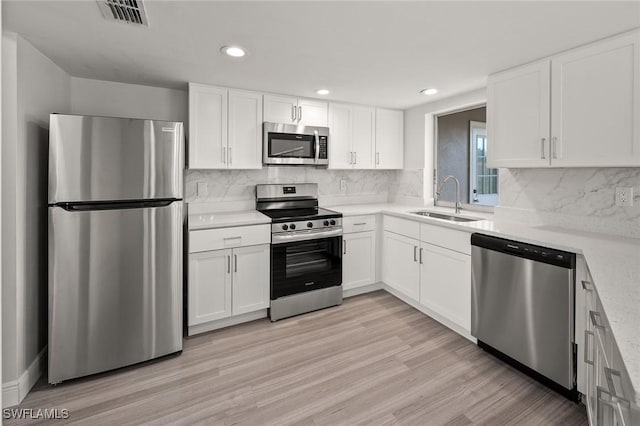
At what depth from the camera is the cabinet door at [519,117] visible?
217 centimetres

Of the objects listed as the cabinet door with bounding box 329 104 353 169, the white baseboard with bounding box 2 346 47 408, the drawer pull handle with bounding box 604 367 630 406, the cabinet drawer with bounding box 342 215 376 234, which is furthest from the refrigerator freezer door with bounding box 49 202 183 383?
the drawer pull handle with bounding box 604 367 630 406

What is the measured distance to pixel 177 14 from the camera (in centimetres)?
164

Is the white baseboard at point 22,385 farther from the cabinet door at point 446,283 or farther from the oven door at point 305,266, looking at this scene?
the cabinet door at point 446,283

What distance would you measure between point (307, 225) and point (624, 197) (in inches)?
93.2

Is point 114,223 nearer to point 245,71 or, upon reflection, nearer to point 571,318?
point 245,71

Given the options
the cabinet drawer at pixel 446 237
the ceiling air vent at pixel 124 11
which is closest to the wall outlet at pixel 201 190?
the ceiling air vent at pixel 124 11

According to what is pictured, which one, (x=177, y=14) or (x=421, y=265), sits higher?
(x=177, y=14)

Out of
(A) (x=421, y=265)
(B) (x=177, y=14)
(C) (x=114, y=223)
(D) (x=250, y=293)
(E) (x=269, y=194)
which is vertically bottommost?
(D) (x=250, y=293)

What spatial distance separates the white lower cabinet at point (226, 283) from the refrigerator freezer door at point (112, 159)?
0.66 metres

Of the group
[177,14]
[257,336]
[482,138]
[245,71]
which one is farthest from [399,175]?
[177,14]

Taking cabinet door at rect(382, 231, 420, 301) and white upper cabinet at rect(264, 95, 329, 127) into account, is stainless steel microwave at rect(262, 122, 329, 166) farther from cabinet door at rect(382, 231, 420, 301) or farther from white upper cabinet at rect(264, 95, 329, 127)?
cabinet door at rect(382, 231, 420, 301)

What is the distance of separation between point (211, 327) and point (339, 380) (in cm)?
129

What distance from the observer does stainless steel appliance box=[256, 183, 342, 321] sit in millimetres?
2855

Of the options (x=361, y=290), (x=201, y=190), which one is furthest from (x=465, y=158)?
(x=201, y=190)
